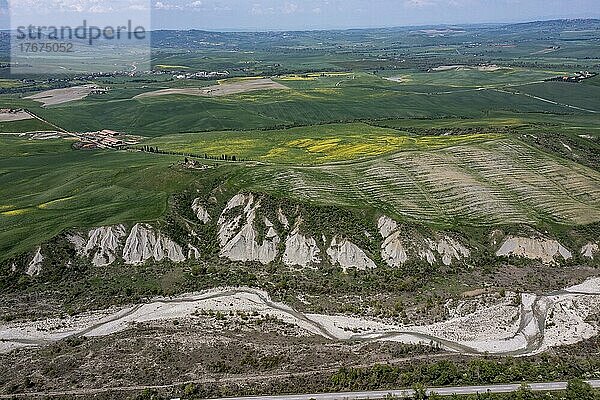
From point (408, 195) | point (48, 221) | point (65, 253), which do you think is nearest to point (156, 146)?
point (48, 221)

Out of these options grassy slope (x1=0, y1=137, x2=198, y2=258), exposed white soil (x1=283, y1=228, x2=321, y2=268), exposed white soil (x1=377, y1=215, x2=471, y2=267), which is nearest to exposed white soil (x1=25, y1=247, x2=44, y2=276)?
grassy slope (x1=0, y1=137, x2=198, y2=258)

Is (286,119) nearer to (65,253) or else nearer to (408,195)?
(408,195)

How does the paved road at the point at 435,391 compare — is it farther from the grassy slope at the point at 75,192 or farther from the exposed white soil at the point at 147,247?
the grassy slope at the point at 75,192

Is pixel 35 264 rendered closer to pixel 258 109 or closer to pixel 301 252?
pixel 301 252

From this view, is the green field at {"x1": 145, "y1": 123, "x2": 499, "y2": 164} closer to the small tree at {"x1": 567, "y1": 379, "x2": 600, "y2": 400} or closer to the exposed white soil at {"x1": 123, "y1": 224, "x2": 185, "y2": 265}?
the exposed white soil at {"x1": 123, "y1": 224, "x2": 185, "y2": 265}

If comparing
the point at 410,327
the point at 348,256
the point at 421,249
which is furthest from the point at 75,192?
the point at 410,327
